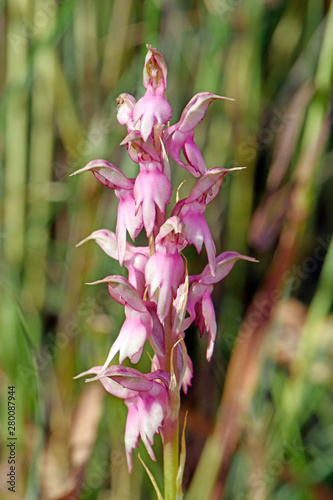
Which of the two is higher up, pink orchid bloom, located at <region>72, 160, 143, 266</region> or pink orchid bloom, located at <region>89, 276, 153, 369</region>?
pink orchid bloom, located at <region>72, 160, 143, 266</region>

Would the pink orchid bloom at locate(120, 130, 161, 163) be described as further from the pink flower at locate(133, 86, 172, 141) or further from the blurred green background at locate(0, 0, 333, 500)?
the blurred green background at locate(0, 0, 333, 500)

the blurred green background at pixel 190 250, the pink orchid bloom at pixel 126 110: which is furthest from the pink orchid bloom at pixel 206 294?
the blurred green background at pixel 190 250

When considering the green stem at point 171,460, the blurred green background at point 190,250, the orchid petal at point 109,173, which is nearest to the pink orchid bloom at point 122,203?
the orchid petal at point 109,173

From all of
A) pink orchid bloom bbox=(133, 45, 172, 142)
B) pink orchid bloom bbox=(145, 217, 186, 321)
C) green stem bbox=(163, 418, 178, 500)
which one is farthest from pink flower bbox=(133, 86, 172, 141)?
green stem bbox=(163, 418, 178, 500)

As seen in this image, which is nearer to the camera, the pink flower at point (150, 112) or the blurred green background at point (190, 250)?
the pink flower at point (150, 112)

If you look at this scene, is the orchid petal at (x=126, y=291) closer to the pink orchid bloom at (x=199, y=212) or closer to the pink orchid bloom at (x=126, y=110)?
the pink orchid bloom at (x=199, y=212)

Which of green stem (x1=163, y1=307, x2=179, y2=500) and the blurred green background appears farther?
the blurred green background

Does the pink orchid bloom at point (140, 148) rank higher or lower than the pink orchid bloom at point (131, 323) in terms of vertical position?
higher
